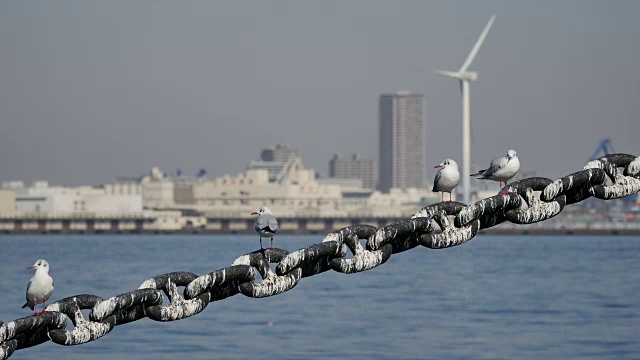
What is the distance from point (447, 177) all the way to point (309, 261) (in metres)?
1.85

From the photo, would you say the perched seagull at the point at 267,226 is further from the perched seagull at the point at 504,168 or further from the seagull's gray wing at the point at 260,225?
the perched seagull at the point at 504,168

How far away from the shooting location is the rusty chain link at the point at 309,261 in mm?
6828

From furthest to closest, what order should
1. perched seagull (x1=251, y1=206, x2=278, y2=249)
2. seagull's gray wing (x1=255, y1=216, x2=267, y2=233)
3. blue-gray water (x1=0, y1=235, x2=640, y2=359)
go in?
blue-gray water (x1=0, y1=235, x2=640, y2=359), seagull's gray wing (x1=255, y1=216, x2=267, y2=233), perched seagull (x1=251, y1=206, x2=278, y2=249)

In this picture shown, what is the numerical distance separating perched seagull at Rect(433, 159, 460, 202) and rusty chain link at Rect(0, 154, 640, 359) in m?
1.20

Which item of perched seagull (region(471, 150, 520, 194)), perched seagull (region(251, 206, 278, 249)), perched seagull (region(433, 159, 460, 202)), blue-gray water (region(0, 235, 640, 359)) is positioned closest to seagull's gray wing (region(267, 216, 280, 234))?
perched seagull (region(251, 206, 278, 249))

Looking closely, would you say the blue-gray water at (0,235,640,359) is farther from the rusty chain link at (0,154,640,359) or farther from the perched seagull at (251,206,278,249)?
the rusty chain link at (0,154,640,359)

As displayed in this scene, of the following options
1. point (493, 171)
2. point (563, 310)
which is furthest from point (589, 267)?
point (493, 171)

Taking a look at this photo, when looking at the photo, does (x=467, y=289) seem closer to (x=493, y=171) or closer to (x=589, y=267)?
(x=589, y=267)

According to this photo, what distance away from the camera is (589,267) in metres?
69.5

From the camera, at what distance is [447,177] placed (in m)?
8.66

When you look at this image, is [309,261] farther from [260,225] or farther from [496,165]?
[496,165]

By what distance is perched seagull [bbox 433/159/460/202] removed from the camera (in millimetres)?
8539

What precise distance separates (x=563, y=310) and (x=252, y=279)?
3061cm

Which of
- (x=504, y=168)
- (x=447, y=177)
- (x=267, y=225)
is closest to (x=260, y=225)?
(x=267, y=225)
